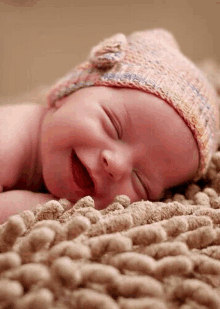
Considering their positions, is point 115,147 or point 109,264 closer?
point 109,264

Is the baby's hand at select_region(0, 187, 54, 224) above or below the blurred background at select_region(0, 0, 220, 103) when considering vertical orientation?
below

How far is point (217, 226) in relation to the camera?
50 centimetres

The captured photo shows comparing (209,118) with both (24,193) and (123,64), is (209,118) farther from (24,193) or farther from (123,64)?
(24,193)

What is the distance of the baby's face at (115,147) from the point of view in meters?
0.68

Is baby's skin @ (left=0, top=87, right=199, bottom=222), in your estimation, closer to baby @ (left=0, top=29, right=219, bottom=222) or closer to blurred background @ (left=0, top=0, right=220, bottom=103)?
baby @ (left=0, top=29, right=219, bottom=222)

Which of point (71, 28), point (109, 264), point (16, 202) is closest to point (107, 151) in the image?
point (16, 202)

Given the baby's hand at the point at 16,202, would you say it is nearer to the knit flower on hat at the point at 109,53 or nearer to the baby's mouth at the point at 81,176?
the baby's mouth at the point at 81,176

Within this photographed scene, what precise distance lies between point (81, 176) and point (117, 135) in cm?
12

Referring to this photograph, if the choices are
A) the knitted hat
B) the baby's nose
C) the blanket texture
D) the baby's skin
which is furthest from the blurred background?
the blanket texture

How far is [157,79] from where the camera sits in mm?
734

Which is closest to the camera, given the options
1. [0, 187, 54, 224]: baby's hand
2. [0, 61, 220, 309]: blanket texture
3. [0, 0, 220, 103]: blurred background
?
[0, 61, 220, 309]: blanket texture

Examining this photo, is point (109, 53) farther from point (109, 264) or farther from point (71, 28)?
point (71, 28)

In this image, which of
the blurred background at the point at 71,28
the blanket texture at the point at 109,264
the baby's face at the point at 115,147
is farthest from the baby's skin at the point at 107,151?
the blurred background at the point at 71,28

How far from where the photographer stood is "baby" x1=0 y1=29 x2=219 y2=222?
2.23 ft
